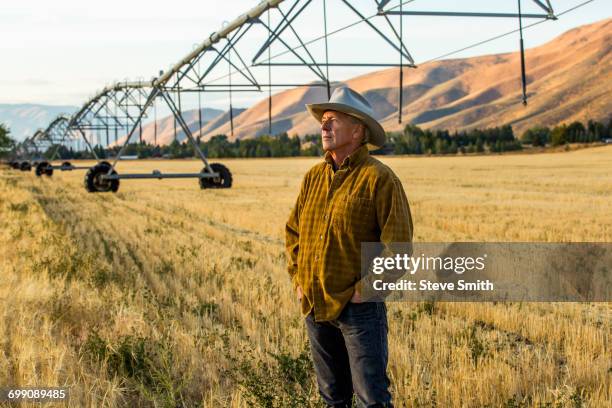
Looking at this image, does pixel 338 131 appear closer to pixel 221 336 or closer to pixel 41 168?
pixel 221 336

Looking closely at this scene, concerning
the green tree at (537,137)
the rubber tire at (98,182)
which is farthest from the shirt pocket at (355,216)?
the green tree at (537,137)

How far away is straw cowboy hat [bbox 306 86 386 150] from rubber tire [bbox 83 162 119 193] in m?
23.0

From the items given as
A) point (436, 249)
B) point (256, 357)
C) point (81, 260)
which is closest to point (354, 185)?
point (256, 357)

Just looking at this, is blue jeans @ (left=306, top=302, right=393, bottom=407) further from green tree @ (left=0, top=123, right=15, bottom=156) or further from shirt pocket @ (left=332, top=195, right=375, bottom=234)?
green tree @ (left=0, top=123, right=15, bottom=156)

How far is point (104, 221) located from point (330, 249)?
14029mm

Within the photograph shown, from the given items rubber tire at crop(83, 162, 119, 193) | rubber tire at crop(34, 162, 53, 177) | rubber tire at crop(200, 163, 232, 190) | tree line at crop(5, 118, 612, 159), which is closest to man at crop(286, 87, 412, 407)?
rubber tire at crop(200, 163, 232, 190)

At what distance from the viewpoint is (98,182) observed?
2608 cm

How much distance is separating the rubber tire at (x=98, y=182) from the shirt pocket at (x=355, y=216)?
23.3m

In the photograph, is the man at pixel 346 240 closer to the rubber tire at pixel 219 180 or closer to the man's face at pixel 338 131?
the man's face at pixel 338 131

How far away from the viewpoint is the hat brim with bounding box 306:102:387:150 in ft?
11.5

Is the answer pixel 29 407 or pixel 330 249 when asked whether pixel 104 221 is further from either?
pixel 330 249

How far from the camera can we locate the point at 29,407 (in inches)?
165

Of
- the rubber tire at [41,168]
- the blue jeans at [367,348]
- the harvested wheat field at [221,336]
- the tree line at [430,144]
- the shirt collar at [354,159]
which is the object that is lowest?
the harvested wheat field at [221,336]

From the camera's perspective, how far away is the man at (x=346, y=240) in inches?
131
